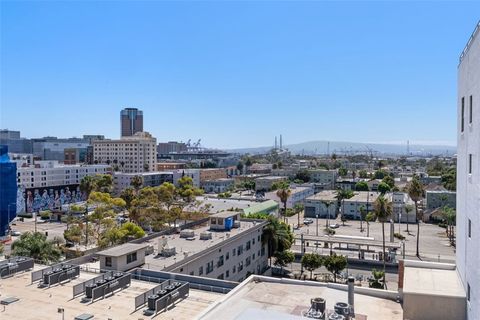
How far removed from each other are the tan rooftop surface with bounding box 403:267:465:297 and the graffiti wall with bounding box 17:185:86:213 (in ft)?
255

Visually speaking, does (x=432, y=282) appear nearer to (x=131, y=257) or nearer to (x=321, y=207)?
(x=131, y=257)

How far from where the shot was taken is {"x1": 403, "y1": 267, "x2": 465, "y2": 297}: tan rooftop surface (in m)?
17.4

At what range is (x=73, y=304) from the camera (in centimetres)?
1930

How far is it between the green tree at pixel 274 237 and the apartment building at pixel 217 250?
0.85 meters

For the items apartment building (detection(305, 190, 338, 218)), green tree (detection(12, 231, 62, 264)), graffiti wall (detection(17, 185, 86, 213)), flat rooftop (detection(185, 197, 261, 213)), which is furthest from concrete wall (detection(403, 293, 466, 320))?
graffiti wall (detection(17, 185, 86, 213))

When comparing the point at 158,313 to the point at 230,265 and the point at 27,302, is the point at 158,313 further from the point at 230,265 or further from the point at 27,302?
the point at 230,265

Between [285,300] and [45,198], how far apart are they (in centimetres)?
8088

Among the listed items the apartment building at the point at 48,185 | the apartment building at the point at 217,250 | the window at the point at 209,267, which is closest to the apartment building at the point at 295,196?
the apartment building at the point at 48,185

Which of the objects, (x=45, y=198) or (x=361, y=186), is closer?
(x=45, y=198)

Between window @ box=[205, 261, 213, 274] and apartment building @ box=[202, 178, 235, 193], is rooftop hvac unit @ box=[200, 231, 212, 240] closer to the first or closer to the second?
window @ box=[205, 261, 213, 274]

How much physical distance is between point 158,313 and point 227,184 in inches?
4339

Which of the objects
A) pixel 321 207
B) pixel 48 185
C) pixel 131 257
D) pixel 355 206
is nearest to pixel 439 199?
pixel 355 206

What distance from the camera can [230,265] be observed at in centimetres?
3675

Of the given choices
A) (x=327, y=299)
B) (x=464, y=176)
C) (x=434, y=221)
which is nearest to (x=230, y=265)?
(x=327, y=299)
